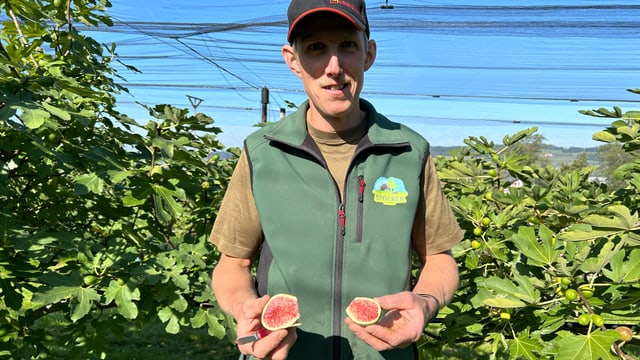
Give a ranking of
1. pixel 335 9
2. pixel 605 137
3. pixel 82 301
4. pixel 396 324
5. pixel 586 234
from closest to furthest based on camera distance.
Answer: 1. pixel 396 324
2. pixel 335 9
3. pixel 586 234
4. pixel 82 301
5. pixel 605 137

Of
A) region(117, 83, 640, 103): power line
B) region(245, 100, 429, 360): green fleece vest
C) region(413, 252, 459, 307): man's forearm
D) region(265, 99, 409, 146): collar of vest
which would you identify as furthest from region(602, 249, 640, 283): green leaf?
region(117, 83, 640, 103): power line

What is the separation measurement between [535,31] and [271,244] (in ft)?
55.9

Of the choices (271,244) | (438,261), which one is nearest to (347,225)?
(271,244)

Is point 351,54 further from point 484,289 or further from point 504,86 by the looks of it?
point 504,86

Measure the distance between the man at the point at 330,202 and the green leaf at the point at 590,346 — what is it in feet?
1.29

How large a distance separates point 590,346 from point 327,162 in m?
0.96

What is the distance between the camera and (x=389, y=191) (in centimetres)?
134

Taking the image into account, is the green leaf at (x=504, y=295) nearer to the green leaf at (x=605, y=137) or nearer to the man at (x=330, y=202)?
the man at (x=330, y=202)

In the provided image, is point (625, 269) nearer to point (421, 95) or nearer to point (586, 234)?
point (586, 234)

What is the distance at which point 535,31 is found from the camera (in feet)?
51.8

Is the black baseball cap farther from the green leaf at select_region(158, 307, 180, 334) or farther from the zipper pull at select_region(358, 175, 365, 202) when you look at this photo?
the green leaf at select_region(158, 307, 180, 334)

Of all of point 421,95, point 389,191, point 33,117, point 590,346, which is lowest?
point 590,346

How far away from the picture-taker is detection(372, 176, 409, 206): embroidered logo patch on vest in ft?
4.40

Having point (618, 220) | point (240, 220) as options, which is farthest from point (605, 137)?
point (240, 220)
